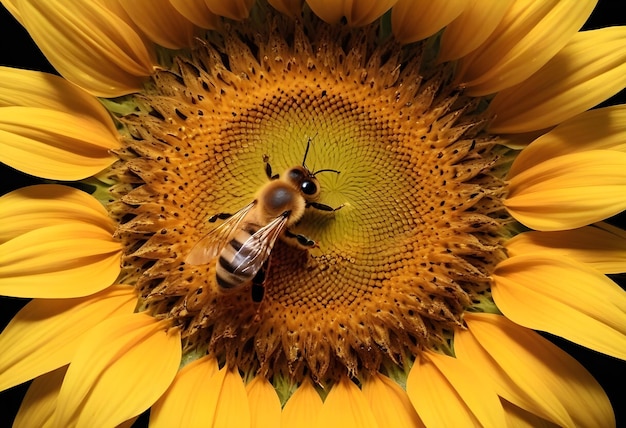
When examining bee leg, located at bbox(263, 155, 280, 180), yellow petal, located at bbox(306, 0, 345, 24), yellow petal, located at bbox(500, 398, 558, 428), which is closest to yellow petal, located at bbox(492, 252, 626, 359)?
yellow petal, located at bbox(500, 398, 558, 428)

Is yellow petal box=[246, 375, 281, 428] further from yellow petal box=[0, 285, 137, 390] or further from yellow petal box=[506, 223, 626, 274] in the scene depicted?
yellow petal box=[506, 223, 626, 274]

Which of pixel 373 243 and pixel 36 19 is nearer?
pixel 36 19

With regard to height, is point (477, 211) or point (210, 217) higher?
point (477, 211)

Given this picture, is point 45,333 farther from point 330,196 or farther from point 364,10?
point 364,10

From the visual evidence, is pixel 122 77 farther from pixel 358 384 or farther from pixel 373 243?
pixel 358 384

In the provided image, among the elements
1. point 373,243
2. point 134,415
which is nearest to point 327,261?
point 373,243

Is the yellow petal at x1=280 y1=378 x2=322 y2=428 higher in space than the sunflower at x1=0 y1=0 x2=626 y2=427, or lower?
lower

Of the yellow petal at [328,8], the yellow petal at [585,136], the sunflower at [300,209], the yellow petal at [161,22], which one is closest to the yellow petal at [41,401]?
the sunflower at [300,209]
